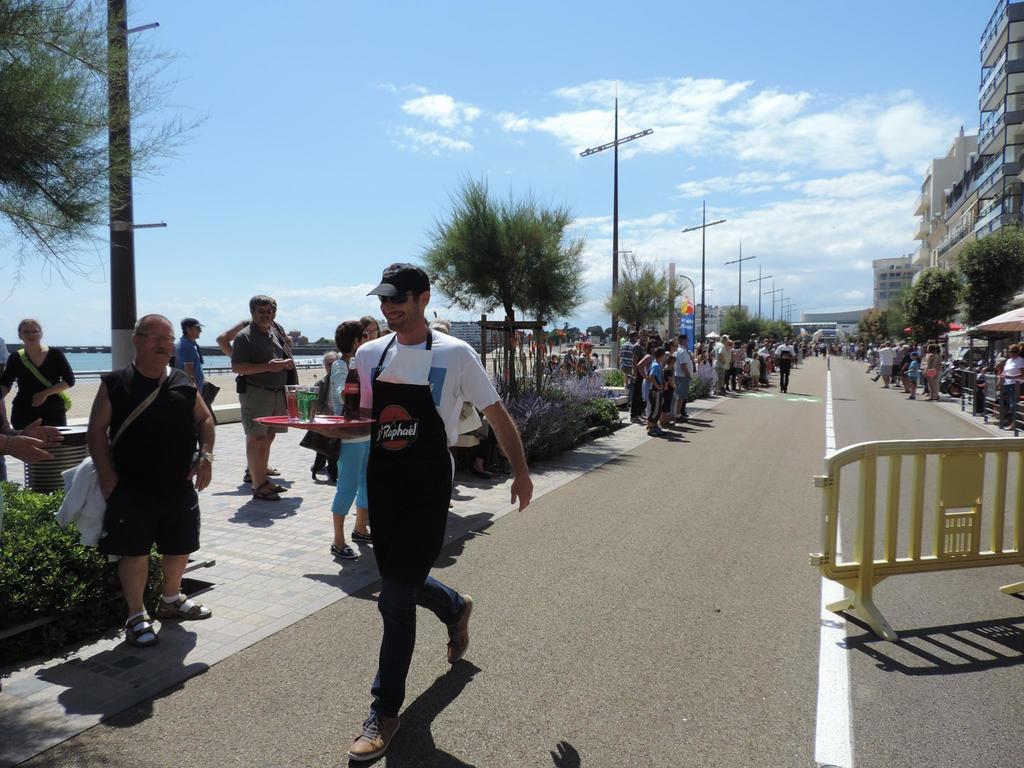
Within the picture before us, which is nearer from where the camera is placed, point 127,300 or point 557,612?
point 557,612

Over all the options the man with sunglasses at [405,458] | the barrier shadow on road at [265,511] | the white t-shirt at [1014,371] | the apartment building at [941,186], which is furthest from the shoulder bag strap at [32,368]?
the apartment building at [941,186]

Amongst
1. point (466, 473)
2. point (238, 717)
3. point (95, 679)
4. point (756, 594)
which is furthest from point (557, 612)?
point (466, 473)

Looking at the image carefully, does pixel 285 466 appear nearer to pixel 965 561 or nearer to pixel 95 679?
pixel 95 679

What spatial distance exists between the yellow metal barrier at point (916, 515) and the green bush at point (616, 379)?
Result: 1788 cm

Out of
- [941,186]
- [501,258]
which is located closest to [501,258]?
[501,258]

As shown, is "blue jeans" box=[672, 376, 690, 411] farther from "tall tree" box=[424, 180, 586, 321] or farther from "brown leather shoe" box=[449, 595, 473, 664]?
"brown leather shoe" box=[449, 595, 473, 664]

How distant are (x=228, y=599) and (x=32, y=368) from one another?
333 cm

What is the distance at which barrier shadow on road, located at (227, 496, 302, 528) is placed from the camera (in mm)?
6761

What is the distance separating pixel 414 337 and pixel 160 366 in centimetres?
165

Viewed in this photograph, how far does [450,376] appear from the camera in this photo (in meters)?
3.18

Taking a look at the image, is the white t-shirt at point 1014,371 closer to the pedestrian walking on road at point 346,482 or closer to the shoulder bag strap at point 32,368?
the pedestrian walking on road at point 346,482

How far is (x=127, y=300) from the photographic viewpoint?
7.94 meters

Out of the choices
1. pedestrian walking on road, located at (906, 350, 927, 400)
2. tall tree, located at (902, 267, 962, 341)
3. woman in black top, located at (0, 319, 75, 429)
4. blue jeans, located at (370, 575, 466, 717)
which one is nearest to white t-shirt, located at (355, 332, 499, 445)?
blue jeans, located at (370, 575, 466, 717)

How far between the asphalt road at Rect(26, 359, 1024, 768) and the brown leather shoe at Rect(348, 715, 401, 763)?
9 centimetres
